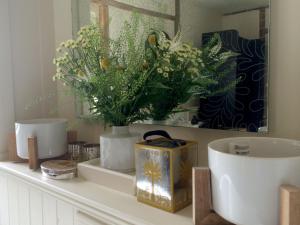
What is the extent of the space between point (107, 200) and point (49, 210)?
9.9 inches

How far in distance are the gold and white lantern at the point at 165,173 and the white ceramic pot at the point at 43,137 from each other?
1.38 ft

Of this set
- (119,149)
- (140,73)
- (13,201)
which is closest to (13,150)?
(13,201)

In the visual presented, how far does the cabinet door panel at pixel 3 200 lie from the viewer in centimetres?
105

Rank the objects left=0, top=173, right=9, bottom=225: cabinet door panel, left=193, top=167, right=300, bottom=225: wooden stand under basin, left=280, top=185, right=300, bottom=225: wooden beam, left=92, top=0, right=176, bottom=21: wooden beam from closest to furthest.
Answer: left=280, top=185, right=300, bottom=225: wooden beam < left=193, top=167, right=300, bottom=225: wooden stand under basin < left=92, top=0, right=176, bottom=21: wooden beam < left=0, top=173, right=9, bottom=225: cabinet door panel

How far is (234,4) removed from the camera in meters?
0.71

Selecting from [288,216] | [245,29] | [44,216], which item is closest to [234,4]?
[245,29]

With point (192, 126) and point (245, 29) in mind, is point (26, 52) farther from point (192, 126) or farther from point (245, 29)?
point (245, 29)

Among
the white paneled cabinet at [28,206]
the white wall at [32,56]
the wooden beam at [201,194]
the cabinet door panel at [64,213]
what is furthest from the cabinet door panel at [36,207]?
the wooden beam at [201,194]

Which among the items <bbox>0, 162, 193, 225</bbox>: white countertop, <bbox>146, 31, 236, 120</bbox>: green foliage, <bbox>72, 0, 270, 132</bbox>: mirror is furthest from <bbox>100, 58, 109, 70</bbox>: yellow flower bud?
<bbox>0, 162, 193, 225</bbox>: white countertop

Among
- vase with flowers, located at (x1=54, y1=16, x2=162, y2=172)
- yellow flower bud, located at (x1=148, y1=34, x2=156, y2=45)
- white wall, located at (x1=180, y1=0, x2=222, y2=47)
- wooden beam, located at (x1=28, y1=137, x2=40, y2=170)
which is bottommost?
wooden beam, located at (x1=28, y1=137, x2=40, y2=170)

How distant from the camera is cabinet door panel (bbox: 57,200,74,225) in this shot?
769 mm

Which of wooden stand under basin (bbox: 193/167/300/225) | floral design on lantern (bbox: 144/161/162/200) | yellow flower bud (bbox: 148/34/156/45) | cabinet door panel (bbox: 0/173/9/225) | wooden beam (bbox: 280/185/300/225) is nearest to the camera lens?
wooden beam (bbox: 280/185/300/225)

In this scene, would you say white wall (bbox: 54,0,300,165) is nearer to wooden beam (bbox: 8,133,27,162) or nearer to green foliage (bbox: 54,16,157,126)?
green foliage (bbox: 54,16,157,126)

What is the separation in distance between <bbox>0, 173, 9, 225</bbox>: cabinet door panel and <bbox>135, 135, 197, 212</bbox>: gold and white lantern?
625 mm
